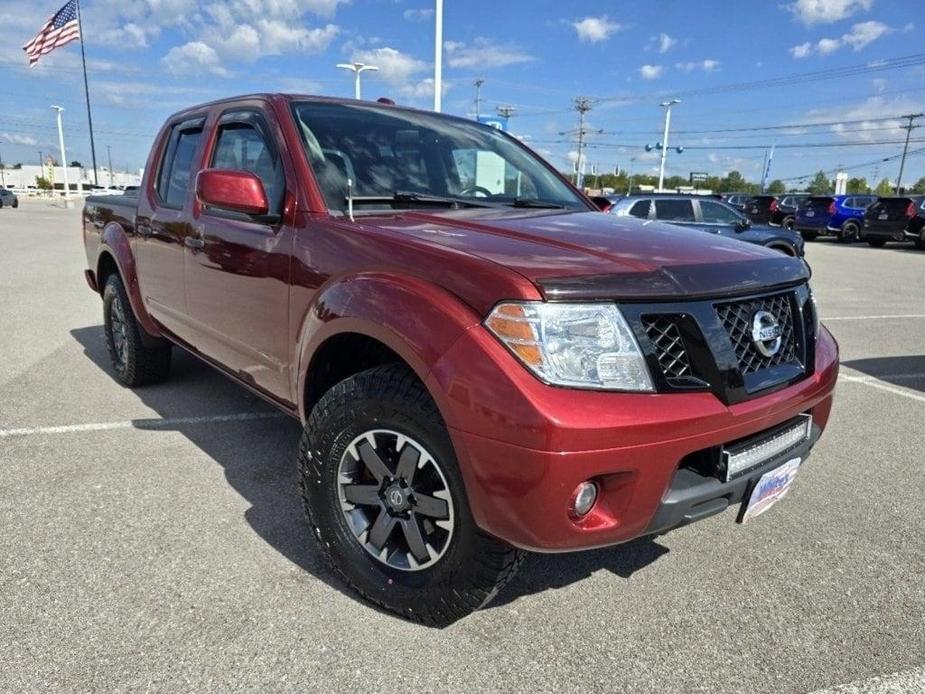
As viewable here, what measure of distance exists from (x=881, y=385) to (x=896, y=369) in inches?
28.0

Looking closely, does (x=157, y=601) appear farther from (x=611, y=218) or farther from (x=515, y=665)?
(x=611, y=218)

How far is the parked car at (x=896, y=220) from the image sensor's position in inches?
837

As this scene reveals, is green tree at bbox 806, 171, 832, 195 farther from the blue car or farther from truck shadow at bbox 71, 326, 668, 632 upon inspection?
truck shadow at bbox 71, 326, 668, 632

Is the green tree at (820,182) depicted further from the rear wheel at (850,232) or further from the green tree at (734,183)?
the rear wheel at (850,232)

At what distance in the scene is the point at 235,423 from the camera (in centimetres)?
422

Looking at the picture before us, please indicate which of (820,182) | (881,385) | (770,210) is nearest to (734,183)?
(820,182)

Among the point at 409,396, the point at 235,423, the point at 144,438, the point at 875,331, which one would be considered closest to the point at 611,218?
the point at 409,396

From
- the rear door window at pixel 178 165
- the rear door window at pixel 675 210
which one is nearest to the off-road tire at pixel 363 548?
the rear door window at pixel 178 165

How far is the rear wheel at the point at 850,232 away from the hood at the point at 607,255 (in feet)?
83.6

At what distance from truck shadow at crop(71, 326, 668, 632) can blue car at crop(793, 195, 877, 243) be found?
25.0m

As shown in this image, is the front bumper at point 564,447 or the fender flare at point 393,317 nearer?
the front bumper at point 564,447

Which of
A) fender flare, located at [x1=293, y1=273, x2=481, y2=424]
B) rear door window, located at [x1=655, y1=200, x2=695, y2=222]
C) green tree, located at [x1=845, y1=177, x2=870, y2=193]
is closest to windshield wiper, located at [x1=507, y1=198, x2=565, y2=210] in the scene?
fender flare, located at [x1=293, y1=273, x2=481, y2=424]

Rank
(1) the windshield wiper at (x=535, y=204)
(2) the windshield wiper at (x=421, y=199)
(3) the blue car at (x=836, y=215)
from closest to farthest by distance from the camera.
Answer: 1. (2) the windshield wiper at (x=421, y=199)
2. (1) the windshield wiper at (x=535, y=204)
3. (3) the blue car at (x=836, y=215)

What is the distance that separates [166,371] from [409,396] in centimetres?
351
